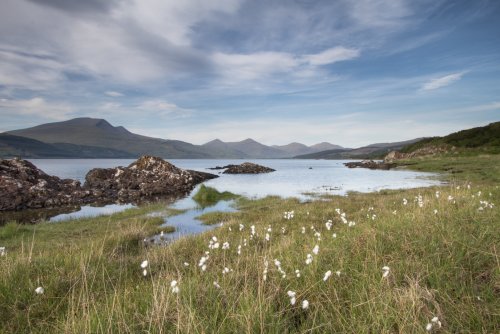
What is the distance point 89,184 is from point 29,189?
1113 centimetres

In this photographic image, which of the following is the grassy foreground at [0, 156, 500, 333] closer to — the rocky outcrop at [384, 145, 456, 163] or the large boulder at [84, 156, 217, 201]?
the large boulder at [84, 156, 217, 201]

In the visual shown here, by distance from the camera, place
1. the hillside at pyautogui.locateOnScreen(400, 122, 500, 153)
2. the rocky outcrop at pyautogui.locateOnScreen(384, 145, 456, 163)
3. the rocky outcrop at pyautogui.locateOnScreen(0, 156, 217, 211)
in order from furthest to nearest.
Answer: the rocky outcrop at pyautogui.locateOnScreen(384, 145, 456, 163) → the hillside at pyautogui.locateOnScreen(400, 122, 500, 153) → the rocky outcrop at pyautogui.locateOnScreen(0, 156, 217, 211)

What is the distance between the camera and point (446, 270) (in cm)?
522

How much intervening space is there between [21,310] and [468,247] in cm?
756

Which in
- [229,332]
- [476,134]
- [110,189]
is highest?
[476,134]

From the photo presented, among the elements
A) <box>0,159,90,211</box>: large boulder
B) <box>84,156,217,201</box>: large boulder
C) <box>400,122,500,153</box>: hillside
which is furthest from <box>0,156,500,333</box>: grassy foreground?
<box>400,122,500,153</box>: hillside

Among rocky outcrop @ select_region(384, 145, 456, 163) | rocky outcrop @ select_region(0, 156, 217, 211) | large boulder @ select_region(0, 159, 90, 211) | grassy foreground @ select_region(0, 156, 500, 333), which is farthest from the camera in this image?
rocky outcrop @ select_region(384, 145, 456, 163)

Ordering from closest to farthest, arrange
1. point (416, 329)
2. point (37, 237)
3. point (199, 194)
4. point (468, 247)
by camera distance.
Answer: point (416, 329), point (468, 247), point (37, 237), point (199, 194)

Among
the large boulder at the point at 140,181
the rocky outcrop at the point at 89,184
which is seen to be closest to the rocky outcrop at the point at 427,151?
the large boulder at the point at 140,181

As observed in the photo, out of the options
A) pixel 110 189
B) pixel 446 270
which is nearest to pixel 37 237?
pixel 446 270

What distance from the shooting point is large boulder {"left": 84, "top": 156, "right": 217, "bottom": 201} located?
114 ft

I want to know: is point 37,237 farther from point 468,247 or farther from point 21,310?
point 468,247

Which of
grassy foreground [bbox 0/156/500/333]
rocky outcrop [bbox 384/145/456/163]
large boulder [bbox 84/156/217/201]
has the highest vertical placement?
rocky outcrop [bbox 384/145/456/163]

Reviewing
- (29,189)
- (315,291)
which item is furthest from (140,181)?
(315,291)
